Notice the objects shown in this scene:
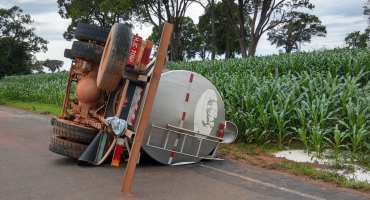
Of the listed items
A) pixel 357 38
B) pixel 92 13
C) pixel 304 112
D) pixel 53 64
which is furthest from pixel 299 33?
pixel 53 64

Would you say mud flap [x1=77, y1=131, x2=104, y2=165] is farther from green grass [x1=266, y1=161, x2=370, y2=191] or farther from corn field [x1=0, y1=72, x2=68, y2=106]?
corn field [x1=0, y1=72, x2=68, y2=106]

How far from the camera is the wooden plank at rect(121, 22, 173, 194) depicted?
4.47m

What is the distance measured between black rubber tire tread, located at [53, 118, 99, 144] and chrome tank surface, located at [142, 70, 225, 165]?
1.14 meters

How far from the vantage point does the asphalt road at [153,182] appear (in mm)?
4699

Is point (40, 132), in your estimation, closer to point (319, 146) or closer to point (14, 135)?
point (14, 135)

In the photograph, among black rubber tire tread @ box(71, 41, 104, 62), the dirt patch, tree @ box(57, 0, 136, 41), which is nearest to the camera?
the dirt patch

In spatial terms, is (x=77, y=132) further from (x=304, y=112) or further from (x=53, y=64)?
(x=53, y=64)

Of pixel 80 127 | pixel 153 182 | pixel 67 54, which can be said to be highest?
pixel 67 54

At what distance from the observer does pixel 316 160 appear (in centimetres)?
647

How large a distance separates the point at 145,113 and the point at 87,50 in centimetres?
230

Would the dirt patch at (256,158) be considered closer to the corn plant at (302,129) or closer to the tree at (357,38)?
the corn plant at (302,129)

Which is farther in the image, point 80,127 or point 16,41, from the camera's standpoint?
point 16,41

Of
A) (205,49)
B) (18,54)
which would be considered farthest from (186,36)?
(18,54)

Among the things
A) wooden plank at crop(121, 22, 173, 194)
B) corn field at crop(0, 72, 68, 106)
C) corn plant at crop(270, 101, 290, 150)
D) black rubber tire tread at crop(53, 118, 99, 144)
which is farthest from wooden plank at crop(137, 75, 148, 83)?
corn field at crop(0, 72, 68, 106)
